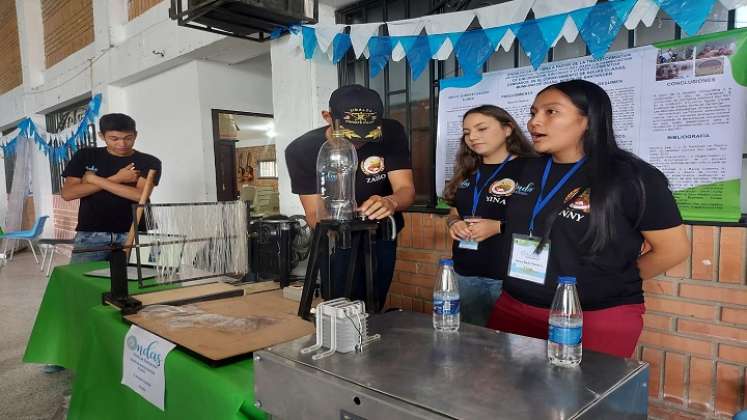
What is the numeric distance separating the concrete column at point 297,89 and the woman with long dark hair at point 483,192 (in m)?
1.40

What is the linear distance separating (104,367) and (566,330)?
59.8 inches

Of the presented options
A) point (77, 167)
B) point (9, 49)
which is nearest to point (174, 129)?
point (77, 167)

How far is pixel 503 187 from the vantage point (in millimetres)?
1708

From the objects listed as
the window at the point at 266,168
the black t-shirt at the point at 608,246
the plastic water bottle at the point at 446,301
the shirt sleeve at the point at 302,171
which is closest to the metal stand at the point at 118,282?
the shirt sleeve at the point at 302,171

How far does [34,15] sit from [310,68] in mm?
6252

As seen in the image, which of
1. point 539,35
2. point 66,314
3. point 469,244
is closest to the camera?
point 469,244

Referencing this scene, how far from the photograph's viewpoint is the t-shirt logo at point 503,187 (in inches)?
66.5

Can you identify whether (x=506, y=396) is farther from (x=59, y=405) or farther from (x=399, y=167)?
(x=59, y=405)

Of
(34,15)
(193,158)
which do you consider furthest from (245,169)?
(193,158)

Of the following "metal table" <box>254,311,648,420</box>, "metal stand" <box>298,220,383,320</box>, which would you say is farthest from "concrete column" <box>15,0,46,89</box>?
"metal table" <box>254,311,648,420</box>

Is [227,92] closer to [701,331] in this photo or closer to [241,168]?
[701,331]

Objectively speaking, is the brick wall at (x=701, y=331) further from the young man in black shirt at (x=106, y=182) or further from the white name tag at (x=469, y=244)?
the young man in black shirt at (x=106, y=182)

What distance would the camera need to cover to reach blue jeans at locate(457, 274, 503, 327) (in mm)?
1780

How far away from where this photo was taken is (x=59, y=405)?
240cm
